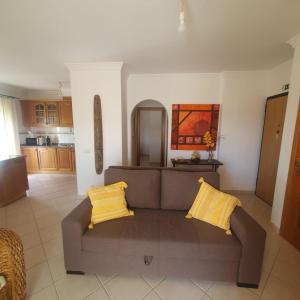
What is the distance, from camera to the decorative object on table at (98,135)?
9.94ft

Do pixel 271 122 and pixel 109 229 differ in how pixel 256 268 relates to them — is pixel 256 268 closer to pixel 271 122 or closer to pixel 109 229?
pixel 109 229

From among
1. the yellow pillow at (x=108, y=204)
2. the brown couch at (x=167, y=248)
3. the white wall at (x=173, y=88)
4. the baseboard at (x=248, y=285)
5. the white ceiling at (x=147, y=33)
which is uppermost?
the white ceiling at (x=147, y=33)

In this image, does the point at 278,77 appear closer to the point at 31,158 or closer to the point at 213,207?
the point at 213,207

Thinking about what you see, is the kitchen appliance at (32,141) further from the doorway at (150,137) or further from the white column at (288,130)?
the white column at (288,130)

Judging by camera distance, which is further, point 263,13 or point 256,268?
point 263,13

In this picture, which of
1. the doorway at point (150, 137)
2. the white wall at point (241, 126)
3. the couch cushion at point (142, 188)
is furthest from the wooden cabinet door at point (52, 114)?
the white wall at point (241, 126)

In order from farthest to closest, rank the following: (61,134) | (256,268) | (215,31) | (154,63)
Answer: (61,134) < (154,63) < (215,31) < (256,268)

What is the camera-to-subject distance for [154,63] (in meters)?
2.91

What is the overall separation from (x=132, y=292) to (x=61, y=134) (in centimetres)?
490

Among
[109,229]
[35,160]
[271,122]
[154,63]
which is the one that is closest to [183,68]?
[154,63]

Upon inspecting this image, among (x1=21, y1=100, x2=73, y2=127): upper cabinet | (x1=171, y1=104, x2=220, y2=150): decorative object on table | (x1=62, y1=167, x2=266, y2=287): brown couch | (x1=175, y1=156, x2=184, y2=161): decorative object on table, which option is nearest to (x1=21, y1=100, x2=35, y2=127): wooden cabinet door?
(x1=21, y1=100, x2=73, y2=127): upper cabinet

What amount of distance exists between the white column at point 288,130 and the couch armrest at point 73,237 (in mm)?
2457

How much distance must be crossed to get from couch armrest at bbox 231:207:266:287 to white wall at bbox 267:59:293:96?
8.65 ft

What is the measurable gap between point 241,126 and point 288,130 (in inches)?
50.1
